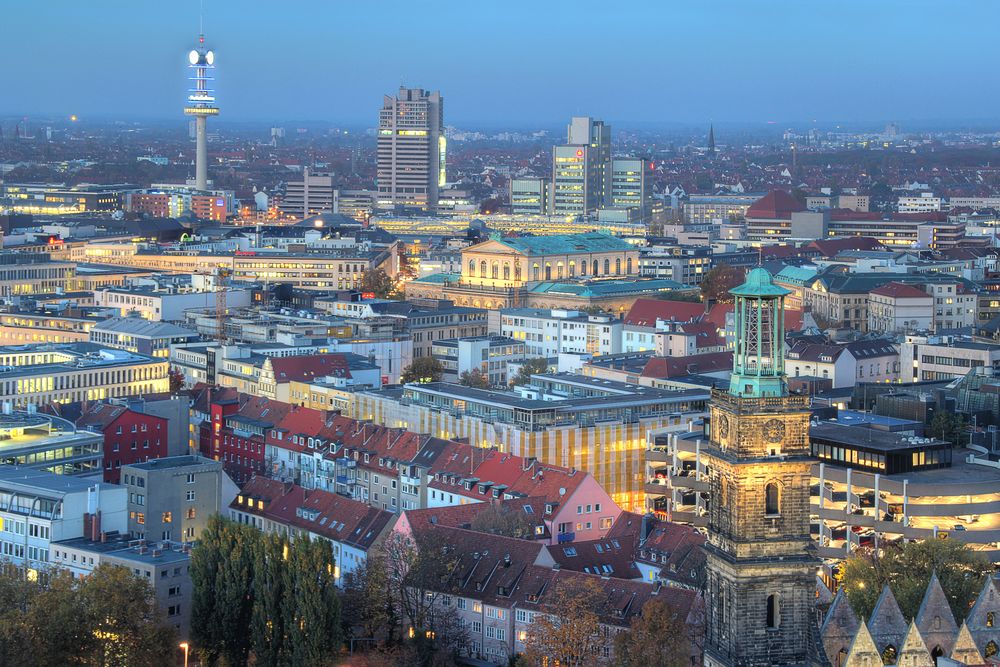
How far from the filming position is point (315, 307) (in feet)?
322

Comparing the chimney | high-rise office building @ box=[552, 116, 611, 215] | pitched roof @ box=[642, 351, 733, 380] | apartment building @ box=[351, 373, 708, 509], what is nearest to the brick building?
apartment building @ box=[351, 373, 708, 509]

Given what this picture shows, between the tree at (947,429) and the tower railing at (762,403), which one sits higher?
the tower railing at (762,403)

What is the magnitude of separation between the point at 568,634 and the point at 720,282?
70.0 m

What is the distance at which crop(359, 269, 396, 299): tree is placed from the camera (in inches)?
4390

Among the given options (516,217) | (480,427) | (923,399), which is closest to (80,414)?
(480,427)

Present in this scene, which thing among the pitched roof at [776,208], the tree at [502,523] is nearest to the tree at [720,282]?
the pitched roof at [776,208]

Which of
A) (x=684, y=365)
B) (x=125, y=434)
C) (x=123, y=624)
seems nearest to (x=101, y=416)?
(x=125, y=434)

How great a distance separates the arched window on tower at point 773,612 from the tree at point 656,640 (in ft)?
23.3

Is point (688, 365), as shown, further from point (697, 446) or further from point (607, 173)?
point (607, 173)

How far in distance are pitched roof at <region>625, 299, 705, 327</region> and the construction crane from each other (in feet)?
59.7

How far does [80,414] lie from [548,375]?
1742 cm

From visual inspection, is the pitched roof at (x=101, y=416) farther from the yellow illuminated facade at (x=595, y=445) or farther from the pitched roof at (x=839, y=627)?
the pitched roof at (x=839, y=627)

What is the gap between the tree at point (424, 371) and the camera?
7956 cm

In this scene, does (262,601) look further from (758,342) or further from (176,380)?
(176,380)
